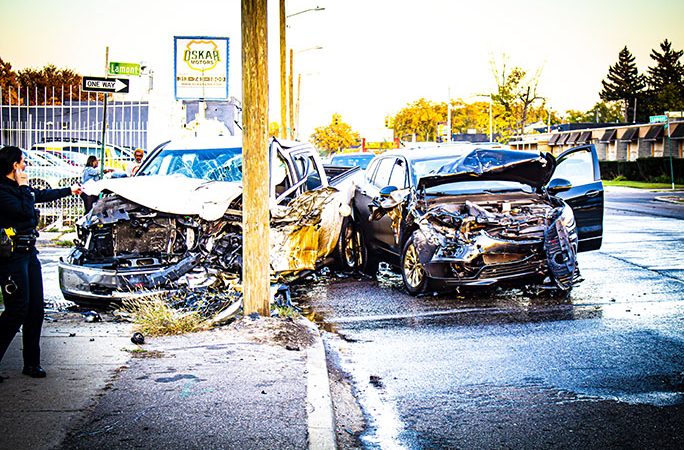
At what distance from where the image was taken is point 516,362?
6.90 metres

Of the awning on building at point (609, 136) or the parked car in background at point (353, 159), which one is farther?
the awning on building at point (609, 136)

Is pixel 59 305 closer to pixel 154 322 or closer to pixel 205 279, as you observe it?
pixel 205 279

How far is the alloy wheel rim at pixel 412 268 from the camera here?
10250mm

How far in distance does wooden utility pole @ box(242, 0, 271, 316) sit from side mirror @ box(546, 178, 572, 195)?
4.47 m

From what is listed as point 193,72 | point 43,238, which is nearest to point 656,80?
point 193,72

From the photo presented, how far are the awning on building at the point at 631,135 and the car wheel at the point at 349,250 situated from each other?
169 feet

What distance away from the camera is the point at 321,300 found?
10.5 metres

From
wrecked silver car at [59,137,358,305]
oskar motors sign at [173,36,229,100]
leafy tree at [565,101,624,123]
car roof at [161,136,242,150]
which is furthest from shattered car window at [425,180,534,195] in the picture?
leafy tree at [565,101,624,123]

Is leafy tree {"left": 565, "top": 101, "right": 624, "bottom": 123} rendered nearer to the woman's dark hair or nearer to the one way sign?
→ the one way sign

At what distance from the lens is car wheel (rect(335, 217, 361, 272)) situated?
12492mm

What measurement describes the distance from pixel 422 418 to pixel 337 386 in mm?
1035

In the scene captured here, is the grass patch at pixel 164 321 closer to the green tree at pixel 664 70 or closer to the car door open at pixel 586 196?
the car door open at pixel 586 196

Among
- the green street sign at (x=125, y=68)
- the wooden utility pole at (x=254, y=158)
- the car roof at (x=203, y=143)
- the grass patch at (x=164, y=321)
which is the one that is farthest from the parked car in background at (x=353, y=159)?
the grass patch at (x=164, y=321)

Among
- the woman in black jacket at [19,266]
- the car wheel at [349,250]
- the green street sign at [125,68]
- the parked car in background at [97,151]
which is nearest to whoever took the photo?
the woman in black jacket at [19,266]
